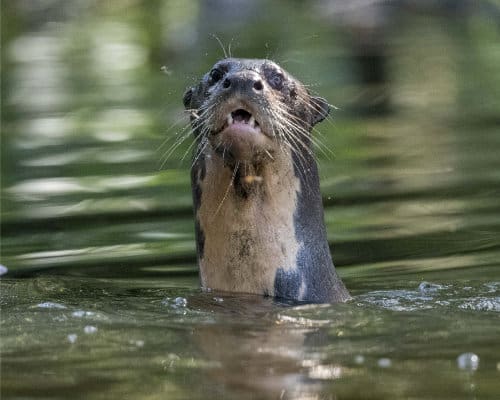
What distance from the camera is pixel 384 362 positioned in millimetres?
5152

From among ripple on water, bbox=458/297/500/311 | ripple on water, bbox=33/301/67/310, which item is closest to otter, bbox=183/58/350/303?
ripple on water, bbox=458/297/500/311

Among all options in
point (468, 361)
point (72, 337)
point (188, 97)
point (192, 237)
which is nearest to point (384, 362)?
point (468, 361)

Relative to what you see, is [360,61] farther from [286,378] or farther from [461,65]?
[286,378]

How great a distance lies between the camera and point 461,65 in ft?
58.9

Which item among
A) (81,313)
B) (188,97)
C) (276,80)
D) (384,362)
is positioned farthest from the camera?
(188,97)

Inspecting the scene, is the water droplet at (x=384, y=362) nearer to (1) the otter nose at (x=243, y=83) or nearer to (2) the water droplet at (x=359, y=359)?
(2) the water droplet at (x=359, y=359)

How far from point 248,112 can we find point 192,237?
2.75 m

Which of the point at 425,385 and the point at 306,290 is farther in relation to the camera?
the point at 306,290

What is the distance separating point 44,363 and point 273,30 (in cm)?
1518

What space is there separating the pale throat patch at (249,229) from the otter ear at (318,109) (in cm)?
44

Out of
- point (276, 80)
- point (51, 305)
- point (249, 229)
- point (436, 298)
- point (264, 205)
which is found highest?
point (276, 80)

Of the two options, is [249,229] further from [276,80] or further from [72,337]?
[72,337]

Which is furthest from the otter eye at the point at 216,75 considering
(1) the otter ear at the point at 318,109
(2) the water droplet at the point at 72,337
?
(2) the water droplet at the point at 72,337

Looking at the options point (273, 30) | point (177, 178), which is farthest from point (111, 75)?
point (177, 178)
